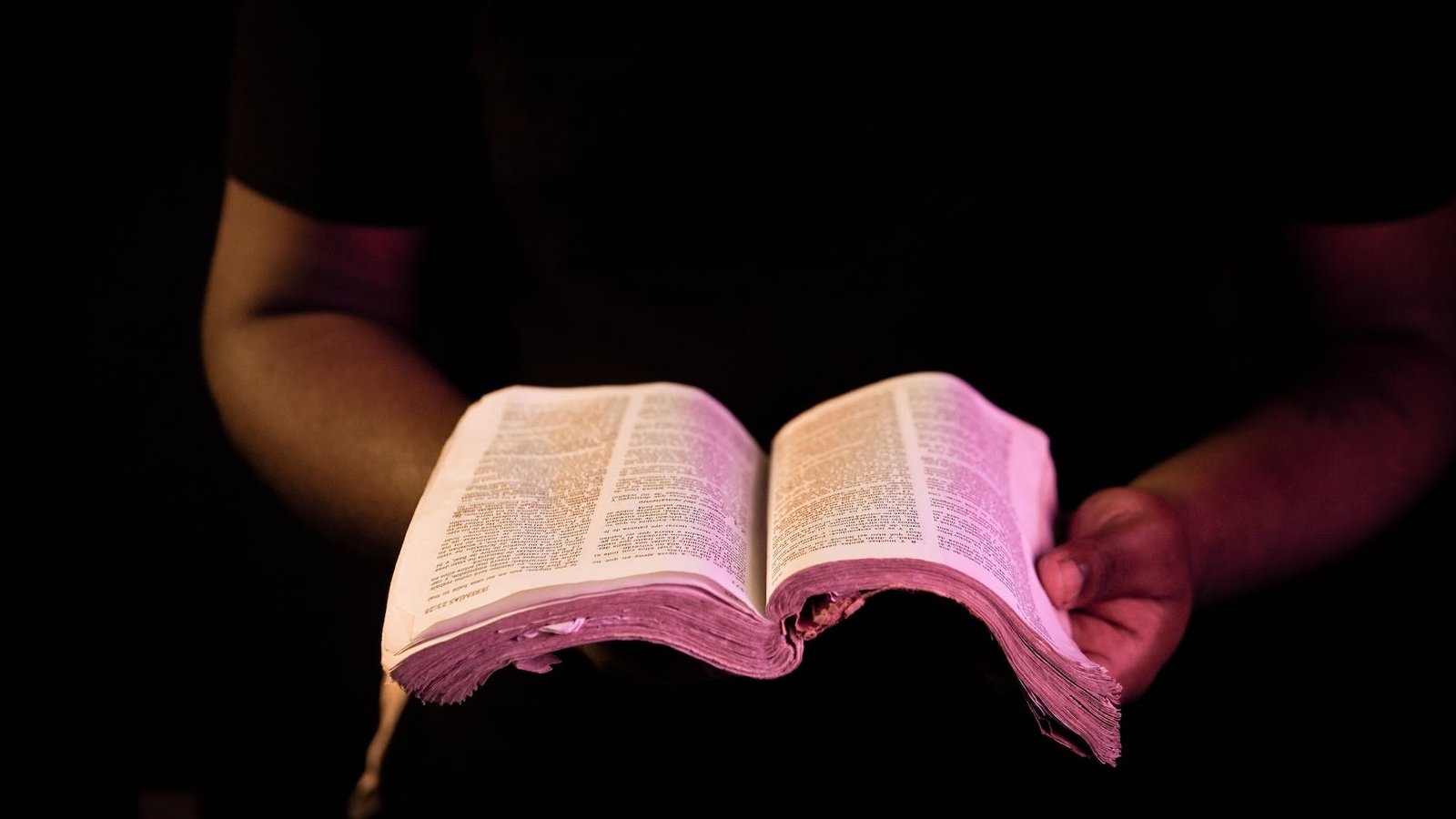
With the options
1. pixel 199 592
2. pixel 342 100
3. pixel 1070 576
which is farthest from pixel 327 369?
pixel 199 592

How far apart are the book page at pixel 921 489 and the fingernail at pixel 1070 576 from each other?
1 centimetres

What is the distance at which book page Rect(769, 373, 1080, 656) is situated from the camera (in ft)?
1.47

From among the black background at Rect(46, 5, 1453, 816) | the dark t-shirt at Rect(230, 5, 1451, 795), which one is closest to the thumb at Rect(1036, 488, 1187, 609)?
the dark t-shirt at Rect(230, 5, 1451, 795)

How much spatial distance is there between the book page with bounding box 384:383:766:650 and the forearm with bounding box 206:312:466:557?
0.06 meters

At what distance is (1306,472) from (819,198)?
46cm

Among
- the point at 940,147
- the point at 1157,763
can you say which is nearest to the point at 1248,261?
the point at 940,147

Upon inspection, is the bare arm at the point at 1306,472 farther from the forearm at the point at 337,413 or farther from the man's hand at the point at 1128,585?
the forearm at the point at 337,413

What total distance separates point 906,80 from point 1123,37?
21 centimetres

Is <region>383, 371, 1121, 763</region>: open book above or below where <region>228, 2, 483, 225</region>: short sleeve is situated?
below

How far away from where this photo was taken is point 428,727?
833 mm

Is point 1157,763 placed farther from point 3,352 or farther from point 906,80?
point 3,352

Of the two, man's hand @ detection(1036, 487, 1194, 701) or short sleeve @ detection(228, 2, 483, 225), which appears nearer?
man's hand @ detection(1036, 487, 1194, 701)

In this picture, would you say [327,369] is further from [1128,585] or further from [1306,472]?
[1306,472]

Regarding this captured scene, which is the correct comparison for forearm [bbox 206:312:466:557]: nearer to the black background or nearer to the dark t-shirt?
the dark t-shirt
